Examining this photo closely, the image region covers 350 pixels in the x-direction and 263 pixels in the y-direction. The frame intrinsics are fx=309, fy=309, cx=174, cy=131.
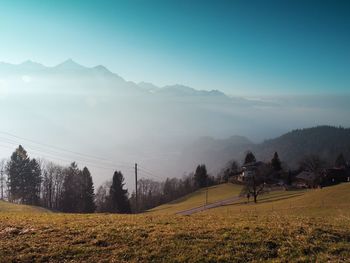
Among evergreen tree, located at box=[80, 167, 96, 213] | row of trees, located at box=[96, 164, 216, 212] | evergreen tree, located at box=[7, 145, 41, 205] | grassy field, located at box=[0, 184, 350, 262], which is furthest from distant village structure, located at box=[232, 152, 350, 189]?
grassy field, located at box=[0, 184, 350, 262]

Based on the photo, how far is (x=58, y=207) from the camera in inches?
3307

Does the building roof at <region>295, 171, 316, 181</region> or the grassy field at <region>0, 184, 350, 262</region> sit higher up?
the building roof at <region>295, 171, 316, 181</region>

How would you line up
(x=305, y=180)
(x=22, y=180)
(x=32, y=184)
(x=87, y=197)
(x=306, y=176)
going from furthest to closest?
(x=306, y=176) → (x=305, y=180) → (x=32, y=184) → (x=87, y=197) → (x=22, y=180)

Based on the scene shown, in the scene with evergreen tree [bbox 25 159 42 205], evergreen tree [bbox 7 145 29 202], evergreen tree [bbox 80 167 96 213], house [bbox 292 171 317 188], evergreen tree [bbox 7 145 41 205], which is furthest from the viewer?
house [bbox 292 171 317 188]

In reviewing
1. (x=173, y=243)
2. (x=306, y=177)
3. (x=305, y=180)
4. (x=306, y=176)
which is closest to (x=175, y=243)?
(x=173, y=243)

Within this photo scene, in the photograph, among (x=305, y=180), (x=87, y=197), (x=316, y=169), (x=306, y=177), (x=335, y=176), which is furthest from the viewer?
(x=306, y=177)

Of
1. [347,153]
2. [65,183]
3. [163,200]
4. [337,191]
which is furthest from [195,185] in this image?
[347,153]

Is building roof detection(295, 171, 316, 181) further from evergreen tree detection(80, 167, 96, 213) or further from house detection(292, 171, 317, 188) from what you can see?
evergreen tree detection(80, 167, 96, 213)

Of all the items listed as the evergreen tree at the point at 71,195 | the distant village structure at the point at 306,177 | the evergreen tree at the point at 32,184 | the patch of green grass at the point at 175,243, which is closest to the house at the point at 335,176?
the distant village structure at the point at 306,177

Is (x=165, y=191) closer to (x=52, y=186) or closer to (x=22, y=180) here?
(x=52, y=186)

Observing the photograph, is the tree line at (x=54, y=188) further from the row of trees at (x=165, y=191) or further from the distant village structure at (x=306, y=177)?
the distant village structure at (x=306, y=177)

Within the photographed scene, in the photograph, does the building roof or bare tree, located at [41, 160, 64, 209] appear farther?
the building roof

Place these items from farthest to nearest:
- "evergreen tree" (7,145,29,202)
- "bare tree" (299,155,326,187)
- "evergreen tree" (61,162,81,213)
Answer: "bare tree" (299,155,326,187) → "evergreen tree" (61,162,81,213) → "evergreen tree" (7,145,29,202)

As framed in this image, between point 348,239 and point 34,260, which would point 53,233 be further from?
point 348,239
